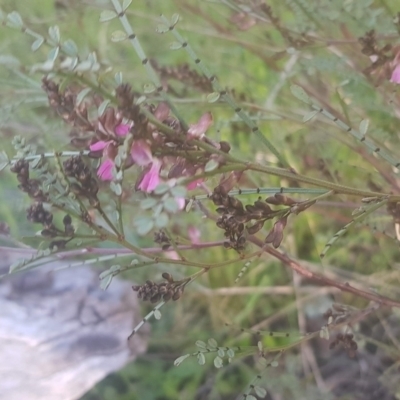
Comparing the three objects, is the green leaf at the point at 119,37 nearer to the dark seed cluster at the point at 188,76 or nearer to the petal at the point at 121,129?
the petal at the point at 121,129

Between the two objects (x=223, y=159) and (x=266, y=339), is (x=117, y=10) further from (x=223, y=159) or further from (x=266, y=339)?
(x=266, y=339)

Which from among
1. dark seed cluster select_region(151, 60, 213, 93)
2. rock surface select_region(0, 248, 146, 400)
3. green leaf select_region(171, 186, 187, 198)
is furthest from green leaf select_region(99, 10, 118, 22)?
rock surface select_region(0, 248, 146, 400)

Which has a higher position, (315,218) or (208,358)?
(315,218)

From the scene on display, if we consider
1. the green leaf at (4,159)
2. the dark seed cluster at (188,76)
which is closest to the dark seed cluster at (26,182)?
the green leaf at (4,159)

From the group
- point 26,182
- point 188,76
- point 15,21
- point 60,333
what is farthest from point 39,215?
point 60,333

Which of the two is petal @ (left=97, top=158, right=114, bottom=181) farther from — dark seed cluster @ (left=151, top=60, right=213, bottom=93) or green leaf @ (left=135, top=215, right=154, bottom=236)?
dark seed cluster @ (left=151, top=60, right=213, bottom=93)

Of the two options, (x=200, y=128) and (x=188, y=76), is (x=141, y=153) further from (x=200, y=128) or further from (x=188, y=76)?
(x=188, y=76)

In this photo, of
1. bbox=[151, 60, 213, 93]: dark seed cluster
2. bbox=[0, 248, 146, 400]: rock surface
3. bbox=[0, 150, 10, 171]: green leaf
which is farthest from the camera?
bbox=[0, 248, 146, 400]: rock surface

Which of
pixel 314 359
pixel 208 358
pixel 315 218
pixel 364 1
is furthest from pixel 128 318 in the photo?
pixel 364 1
